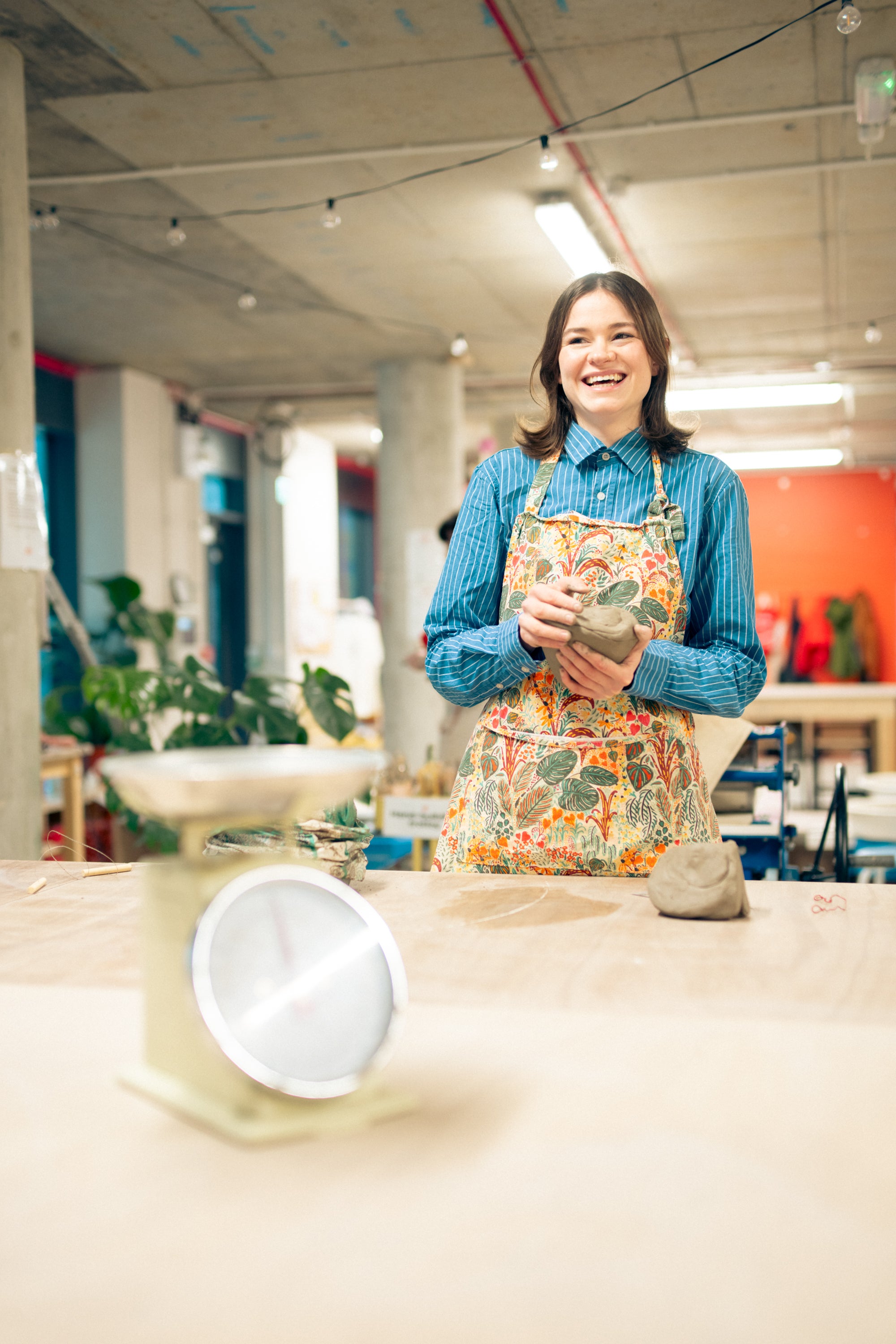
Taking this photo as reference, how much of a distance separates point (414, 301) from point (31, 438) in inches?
148

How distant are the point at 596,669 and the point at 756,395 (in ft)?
27.6

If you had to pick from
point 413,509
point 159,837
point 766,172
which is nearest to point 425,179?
point 766,172

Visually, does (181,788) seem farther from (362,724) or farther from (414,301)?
(362,724)

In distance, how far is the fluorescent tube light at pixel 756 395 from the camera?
9359mm

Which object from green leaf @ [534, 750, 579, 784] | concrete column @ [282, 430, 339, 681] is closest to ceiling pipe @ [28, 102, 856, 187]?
green leaf @ [534, 750, 579, 784]

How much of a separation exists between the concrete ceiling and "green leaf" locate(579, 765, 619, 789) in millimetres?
3239

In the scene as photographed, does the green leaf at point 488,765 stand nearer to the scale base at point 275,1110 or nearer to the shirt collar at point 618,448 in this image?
the shirt collar at point 618,448

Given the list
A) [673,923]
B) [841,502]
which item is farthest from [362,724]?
[673,923]

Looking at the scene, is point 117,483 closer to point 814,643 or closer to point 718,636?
point 718,636

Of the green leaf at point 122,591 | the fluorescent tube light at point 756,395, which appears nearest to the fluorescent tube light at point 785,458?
the fluorescent tube light at point 756,395

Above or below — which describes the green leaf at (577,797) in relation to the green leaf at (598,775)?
below

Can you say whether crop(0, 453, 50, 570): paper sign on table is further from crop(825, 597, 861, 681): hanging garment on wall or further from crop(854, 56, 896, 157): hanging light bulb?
crop(825, 597, 861, 681): hanging garment on wall

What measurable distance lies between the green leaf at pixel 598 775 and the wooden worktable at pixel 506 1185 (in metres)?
0.66

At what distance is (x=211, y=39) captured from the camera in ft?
13.8
